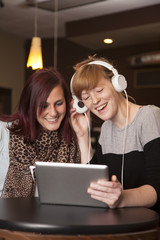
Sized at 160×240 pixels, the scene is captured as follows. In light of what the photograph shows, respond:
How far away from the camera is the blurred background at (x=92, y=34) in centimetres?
438

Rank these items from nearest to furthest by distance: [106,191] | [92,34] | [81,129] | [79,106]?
1. [106,191]
2. [79,106]
3. [81,129]
4. [92,34]

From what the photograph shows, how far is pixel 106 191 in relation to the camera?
1.44 meters

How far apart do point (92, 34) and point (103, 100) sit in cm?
315

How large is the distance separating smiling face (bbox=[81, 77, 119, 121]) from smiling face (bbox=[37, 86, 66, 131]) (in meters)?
0.30

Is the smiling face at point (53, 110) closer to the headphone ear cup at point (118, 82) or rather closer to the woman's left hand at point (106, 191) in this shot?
the headphone ear cup at point (118, 82)

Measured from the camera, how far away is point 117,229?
49.8 inches

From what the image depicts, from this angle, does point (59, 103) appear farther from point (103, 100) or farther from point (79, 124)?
point (103, 100)

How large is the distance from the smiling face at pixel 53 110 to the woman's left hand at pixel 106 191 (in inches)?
29.1

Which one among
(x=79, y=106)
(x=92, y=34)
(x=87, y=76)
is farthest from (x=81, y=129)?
(x=92, y=34)

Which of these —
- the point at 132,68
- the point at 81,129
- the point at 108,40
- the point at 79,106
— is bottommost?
the point at 81,129

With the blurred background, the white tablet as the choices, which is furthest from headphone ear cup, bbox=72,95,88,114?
the blurred background

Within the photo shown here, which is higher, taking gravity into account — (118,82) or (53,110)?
(118,82)

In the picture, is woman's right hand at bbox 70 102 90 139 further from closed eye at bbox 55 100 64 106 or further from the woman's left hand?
the woman's left hand

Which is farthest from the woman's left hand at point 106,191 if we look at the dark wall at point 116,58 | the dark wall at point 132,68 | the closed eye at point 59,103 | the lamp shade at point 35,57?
the dark wall at point 132,68
